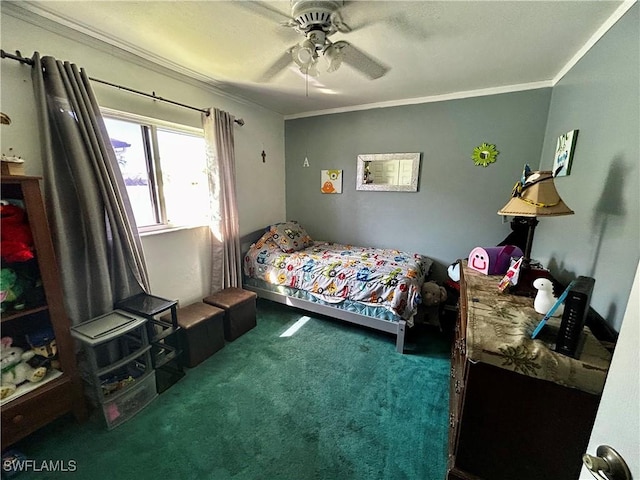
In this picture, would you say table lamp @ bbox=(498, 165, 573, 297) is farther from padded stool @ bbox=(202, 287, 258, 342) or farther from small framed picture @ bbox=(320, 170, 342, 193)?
small framed picture @ bbox=(320, 170, 342, 193)

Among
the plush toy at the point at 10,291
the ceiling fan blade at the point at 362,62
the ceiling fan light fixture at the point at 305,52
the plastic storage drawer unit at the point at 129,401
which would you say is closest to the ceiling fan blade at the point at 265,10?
the ceiling fan light fixture at the point at 305,52

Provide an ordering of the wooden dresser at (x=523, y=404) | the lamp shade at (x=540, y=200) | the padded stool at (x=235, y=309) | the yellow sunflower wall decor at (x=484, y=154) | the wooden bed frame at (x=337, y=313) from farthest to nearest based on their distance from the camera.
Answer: the yellow sunflower wall decor at (x=484, y=154) < the padded stool at (x=235, y=309) < the wooden bed frame at (x=337, y=313) < the lamp shade at (x=540, y=200) < the wooden dresser at (x=523, y=404)

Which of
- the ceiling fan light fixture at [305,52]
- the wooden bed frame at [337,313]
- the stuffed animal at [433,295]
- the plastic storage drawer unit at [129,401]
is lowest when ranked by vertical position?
the plastic storage drawer unit at [129,401]

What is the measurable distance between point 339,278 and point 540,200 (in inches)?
64.3

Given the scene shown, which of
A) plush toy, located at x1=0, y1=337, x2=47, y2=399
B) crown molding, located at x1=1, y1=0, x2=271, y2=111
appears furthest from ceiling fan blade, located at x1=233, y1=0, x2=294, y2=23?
plush toy, located at x1=0, y1=337, x2=47, y2=399

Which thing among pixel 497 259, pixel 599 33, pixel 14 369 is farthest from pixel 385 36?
pixel 14 369

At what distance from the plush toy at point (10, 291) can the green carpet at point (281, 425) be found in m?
0.78

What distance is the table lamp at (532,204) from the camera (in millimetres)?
1274

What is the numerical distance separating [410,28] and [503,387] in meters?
1.95

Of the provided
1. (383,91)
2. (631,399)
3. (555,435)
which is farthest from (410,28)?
(555,435)

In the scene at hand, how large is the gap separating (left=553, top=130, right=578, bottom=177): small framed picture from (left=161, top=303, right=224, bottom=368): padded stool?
2.86 metres

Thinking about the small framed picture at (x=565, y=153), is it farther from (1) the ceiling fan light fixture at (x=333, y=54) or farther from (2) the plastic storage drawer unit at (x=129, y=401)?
(2) the plastic storage drawer unit at (x=129, y=401)

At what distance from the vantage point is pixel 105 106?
6.21ft

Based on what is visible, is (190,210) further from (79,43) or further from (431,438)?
(431,438)
